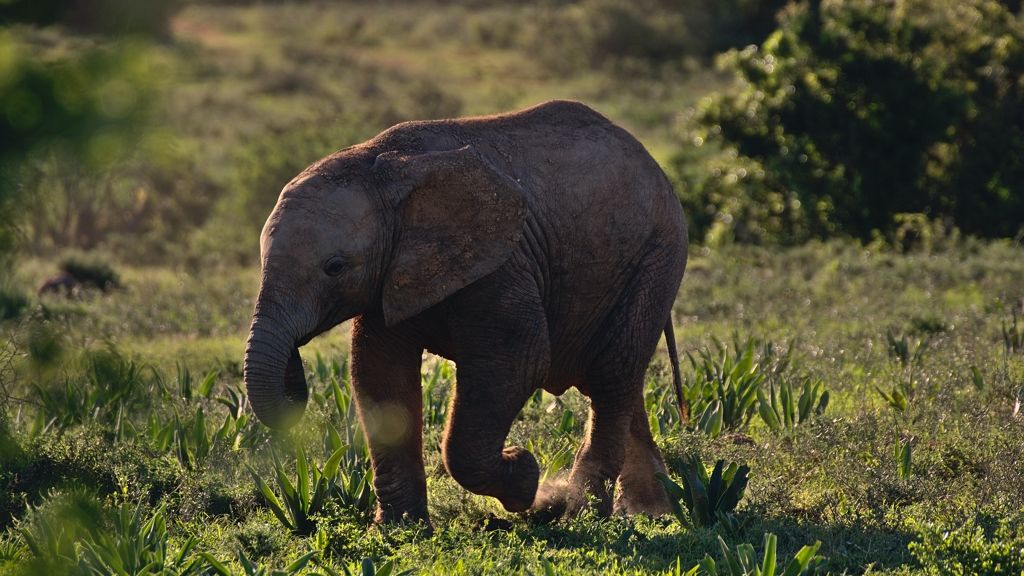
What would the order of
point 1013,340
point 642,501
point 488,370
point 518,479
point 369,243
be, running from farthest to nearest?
point 1013,340 < point 642,501 < point 518,479 < point 488,370 < point 369,243

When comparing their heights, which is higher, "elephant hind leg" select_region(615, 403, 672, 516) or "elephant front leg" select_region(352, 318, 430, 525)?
"elephant front leg" select_region(352, 318, 430, 525)

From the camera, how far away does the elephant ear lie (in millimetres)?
6039

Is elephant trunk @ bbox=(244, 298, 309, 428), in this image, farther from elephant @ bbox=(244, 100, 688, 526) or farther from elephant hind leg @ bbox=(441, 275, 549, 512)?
elephant hind leg @ bbox=(441, 275, 549, 512)

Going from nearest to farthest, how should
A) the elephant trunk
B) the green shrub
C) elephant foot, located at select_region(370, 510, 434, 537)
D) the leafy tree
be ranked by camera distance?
the leafy tree
the elephant trunk
elephant foot, located at select_region(370, 510, 434, 537)
the green shrub

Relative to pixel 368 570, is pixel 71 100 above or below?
above

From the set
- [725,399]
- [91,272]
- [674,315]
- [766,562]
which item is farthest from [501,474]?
[91,272]

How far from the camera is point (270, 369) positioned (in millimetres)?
5531

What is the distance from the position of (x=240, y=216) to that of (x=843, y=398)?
52.7 feet

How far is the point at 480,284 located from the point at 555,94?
104 feet

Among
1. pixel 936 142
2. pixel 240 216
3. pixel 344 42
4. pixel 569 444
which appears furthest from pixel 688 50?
pixel 569 444

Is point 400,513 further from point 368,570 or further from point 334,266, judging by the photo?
point 334,266

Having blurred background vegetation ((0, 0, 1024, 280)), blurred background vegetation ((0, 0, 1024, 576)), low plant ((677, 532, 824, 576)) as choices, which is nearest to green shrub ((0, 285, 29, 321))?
blurred background vegetation ((0, 0, 1024, 576))

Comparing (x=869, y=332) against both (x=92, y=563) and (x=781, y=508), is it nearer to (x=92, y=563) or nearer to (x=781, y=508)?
(x=781, y=508)

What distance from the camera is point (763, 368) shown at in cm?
987
